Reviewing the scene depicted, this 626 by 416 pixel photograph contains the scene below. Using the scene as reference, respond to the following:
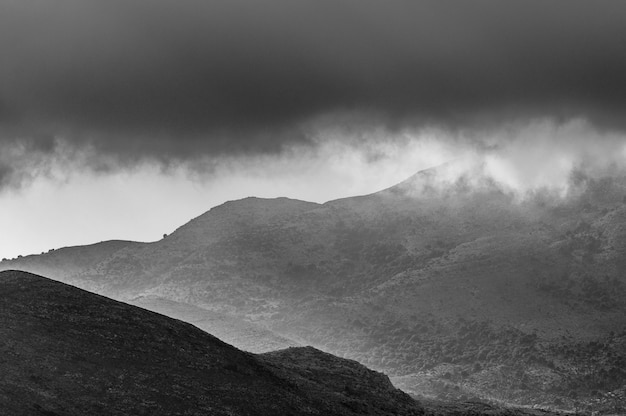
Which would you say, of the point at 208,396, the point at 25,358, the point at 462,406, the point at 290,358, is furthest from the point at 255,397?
the point at 462,406

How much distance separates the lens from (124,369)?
92500mm

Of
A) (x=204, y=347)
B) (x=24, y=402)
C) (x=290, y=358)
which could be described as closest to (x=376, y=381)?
(x=290, y=358)

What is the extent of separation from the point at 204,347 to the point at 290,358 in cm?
2862

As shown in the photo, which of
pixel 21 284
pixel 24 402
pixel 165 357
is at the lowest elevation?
pixel 24 402

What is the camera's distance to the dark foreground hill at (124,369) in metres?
84.1

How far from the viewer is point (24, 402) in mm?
77688

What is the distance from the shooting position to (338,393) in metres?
115

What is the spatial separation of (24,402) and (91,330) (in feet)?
69.0

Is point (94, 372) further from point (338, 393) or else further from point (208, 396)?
point (338, 393)

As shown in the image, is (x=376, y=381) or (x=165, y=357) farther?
(x=376, y=381)

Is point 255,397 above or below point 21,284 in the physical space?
below

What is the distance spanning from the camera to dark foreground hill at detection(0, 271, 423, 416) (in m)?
84.1

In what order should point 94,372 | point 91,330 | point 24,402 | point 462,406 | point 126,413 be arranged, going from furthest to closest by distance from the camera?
point 462,406, point 91,330, point 94,372, point 126,413, point 24,402

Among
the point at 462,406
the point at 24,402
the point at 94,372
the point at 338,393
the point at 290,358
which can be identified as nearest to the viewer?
the point at 24,402
